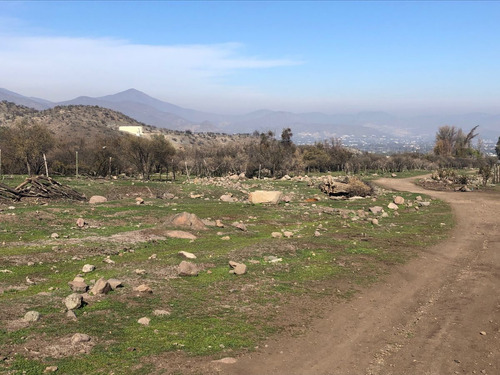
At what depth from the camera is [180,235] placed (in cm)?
2384

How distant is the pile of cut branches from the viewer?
30547mm

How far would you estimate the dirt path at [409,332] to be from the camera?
10.5 metres

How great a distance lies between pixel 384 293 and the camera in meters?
16.3

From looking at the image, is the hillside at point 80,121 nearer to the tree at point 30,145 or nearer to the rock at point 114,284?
the tree at point 30,145

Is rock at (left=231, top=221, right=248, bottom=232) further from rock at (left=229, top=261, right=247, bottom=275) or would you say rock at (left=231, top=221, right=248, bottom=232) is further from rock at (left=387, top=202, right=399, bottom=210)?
rock at (left=387, top=202, right=399, bottom=210)

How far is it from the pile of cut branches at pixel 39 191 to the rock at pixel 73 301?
21715 mm

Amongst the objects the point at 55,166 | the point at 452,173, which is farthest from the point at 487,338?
the point at 55,166

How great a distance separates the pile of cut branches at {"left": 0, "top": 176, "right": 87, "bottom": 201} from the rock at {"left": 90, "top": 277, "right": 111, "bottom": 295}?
20.8m

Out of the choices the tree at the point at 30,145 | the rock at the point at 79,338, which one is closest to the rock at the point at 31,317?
the rock at the point at 79,338

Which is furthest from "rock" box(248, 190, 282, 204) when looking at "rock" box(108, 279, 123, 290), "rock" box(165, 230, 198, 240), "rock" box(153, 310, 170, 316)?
"rock" box(153, 310, 170, 316)

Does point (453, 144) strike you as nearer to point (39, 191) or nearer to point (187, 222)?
point (187, 222)

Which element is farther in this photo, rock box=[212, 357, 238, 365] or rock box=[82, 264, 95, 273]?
rock box=[82, 264, 95, 273]

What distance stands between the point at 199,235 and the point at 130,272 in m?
8.32

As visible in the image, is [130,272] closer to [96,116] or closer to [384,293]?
[384,293]
